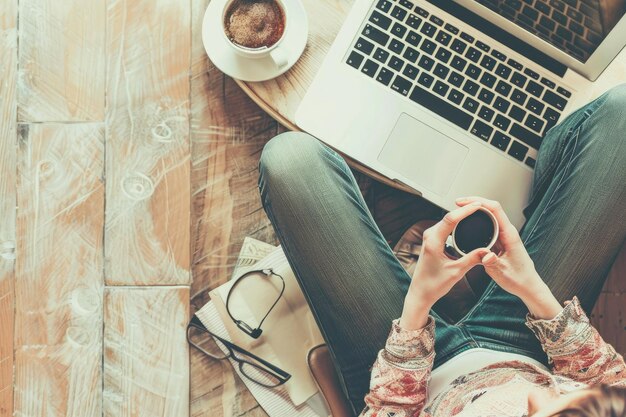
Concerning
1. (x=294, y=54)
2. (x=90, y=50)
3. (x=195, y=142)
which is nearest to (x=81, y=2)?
(x=90, y=50)

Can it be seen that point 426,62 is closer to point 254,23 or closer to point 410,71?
point 410,71

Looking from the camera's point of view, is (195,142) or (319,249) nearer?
(319,249)

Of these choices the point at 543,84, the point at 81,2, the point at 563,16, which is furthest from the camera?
the point at 81,2

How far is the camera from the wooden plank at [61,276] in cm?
129

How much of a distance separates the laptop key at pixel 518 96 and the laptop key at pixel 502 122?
0.03m

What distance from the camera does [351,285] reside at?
3.27 feet

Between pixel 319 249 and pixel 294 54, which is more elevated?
pixel 294 54

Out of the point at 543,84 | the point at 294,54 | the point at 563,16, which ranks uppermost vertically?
the point at 563,16

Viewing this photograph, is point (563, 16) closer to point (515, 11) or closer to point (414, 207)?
point (515, 11)

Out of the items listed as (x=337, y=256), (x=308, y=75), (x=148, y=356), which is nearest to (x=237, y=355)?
(x=148, y=356)

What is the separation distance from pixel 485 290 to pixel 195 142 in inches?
26.6

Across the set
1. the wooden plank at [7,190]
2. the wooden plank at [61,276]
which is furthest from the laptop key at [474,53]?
the wooden plank at [7,190]

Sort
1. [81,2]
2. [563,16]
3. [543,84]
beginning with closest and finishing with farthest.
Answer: [563,16] → [543,84] → [81,2]

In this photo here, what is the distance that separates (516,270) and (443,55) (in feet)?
1.24
